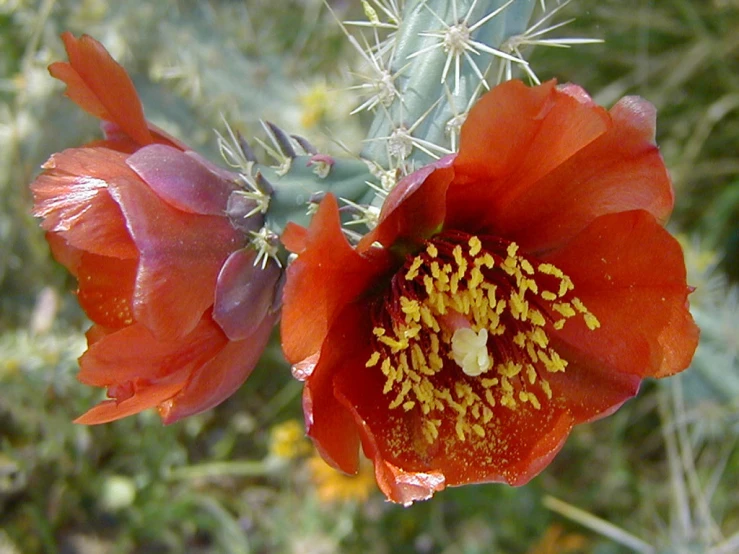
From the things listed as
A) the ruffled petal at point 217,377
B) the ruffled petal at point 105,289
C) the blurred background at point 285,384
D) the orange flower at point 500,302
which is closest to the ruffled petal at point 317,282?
the orange flower at point 500,302

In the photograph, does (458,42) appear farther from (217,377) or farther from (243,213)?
(217,377)

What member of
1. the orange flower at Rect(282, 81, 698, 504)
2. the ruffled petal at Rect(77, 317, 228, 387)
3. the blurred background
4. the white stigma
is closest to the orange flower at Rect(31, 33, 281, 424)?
the ruffled petal at Rect(77, 317, 228, 387)

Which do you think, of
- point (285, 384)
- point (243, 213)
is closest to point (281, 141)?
point (243, 213)

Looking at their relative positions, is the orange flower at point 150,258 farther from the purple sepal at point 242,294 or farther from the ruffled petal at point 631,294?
the ruffled petal at point 631,294

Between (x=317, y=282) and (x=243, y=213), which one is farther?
(x=243, y=213)

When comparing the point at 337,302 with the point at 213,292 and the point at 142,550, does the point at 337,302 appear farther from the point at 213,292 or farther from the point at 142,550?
the point at 142,550

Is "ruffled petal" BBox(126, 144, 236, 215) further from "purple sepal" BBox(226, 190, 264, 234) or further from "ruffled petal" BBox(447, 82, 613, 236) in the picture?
"ruffled petal" BBox(447, 82, 613, 236)

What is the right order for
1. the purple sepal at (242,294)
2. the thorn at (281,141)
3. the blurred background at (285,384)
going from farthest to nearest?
the blurred background at (285,384) → the thorn at (281,141) → the purple sepal at (242,294)
